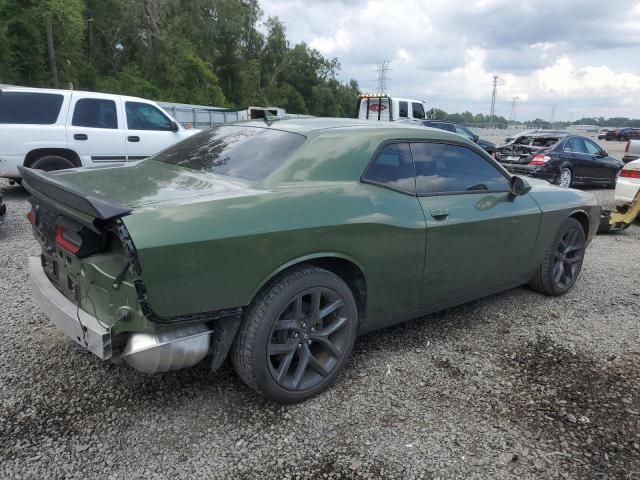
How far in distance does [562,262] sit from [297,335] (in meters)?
3.06

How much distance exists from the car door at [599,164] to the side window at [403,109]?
8328 millimetres

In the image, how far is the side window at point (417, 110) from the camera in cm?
2060

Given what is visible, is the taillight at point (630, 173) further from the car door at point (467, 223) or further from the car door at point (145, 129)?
the car door at point (145, 129)

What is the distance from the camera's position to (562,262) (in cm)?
473

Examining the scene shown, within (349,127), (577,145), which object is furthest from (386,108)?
(349,127)

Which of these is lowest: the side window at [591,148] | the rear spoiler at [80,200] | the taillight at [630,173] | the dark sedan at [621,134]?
the dark sedan at [621,134]

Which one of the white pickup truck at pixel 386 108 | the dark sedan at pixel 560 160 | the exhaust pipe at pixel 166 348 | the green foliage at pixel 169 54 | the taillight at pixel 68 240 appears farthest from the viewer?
the green foliage at pixel 169 54

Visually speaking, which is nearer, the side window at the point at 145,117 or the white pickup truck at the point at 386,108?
the side window at the point at 145,117

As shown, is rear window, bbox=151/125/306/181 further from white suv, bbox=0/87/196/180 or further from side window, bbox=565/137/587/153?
side window, bbox=565/137/587/153

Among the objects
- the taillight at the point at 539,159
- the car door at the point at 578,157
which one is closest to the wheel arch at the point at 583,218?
the taillight at the point at 539,159

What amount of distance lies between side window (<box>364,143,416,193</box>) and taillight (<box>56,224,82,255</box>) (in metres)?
1.66

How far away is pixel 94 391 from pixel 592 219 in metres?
4.54

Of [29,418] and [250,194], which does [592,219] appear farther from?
[29,418]

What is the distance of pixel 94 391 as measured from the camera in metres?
2.91
